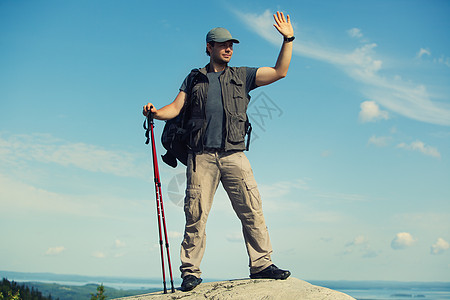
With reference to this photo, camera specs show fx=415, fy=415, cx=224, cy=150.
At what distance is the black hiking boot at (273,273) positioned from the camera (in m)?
6.10

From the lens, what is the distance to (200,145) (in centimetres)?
621

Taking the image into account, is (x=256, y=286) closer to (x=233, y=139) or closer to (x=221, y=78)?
(x=233, y=139)

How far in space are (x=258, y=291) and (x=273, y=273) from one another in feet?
1.76

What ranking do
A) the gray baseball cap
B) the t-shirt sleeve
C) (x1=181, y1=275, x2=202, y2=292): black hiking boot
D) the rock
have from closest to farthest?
the rock → (x1=181, y1=275, x2=202, y2=292): black hiking boot → the gray baseball cap → the t-shirt sleeve

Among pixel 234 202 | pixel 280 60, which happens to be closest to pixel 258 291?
pixel 234 202

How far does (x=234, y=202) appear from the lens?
627cm

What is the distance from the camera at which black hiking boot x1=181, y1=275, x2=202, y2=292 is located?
607 centimetres

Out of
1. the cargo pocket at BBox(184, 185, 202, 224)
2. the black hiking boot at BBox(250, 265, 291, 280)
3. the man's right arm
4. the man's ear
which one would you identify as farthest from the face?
the black hiking boot at BBox(250, 265, 291, 280)

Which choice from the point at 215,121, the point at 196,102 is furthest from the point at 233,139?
the point at 196,102

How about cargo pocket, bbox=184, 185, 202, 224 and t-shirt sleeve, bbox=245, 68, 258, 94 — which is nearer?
cargo pocket, bbox=184, 185, 202, 224

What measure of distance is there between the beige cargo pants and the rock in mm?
300

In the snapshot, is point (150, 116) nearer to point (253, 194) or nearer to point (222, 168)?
point (222, 168)

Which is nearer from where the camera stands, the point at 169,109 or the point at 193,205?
the point at 193,205

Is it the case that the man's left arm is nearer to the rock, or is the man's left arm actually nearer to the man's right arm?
the man's right arm
